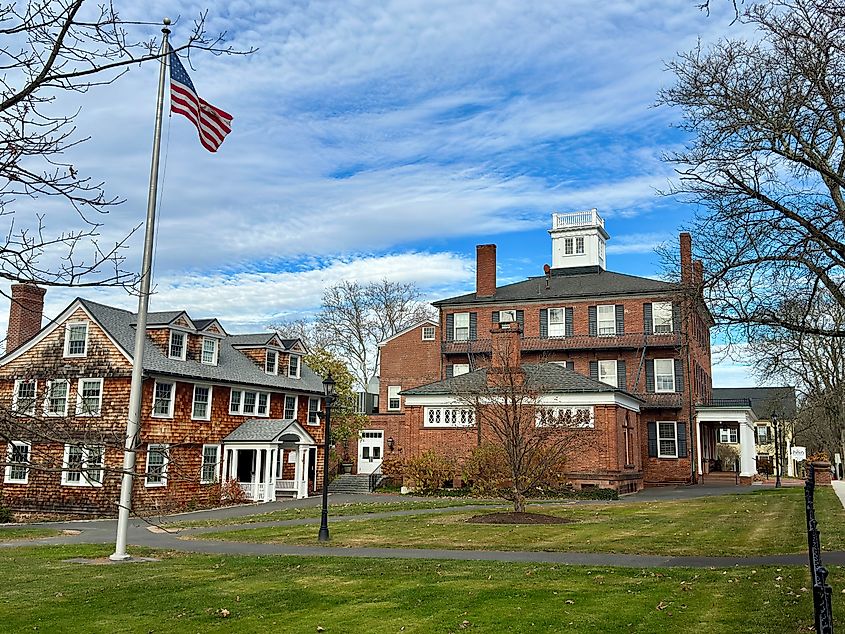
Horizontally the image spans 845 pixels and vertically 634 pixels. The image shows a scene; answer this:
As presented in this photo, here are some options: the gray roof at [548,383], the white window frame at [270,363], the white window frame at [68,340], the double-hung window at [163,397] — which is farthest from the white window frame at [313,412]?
the white window frame at [68,340]

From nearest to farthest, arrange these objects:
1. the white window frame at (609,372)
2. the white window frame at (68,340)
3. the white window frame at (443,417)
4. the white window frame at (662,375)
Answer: the white window frame at (68,340) → the white window frame at (443,417) → the white window frame at (662,375) → the white window frame at (609,372)

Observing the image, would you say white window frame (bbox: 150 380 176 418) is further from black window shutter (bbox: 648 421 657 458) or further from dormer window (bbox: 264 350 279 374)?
black window shutter (bbox: 648 421 657 458)

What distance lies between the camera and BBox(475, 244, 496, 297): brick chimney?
50.7 meters

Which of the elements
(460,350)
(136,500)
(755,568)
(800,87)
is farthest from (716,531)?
(460,350)

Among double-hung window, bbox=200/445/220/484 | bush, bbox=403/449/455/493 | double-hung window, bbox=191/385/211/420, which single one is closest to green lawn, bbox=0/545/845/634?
double-hung window, bbox=191/385/211/420

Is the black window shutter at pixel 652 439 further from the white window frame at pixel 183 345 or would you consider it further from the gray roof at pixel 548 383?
the white window frame at pixel 183 345

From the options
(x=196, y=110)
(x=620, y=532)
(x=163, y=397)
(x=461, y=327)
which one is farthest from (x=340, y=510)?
(x=461, y=327)

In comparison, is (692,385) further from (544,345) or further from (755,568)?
(755,568)

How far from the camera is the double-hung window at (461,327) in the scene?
5028cm

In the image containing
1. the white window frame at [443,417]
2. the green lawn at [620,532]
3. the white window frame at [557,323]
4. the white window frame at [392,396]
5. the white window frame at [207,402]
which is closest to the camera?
the green lawn at [620,532]

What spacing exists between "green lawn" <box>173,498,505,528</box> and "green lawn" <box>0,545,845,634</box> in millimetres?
10667

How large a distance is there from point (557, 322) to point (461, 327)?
Answer: 6.15 m

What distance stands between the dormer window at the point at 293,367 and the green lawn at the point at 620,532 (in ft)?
61.3

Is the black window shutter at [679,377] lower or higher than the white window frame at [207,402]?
higher
